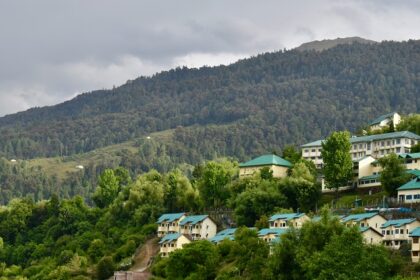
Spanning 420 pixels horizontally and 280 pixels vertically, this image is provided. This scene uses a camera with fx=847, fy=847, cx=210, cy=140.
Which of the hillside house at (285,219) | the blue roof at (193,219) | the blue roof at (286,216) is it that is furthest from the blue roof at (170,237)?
the blue roof at (286,216)

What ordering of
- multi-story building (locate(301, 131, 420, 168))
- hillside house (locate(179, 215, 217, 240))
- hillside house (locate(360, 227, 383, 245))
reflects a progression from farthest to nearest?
multi-story building (locate(301, 131, 420, 168)), hillside house (locate(179, 215, 217, 240)), hillside house (locate(360, 227, 383, 245))

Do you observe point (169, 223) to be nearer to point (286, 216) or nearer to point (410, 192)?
point (286, 216)

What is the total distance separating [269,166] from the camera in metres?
123

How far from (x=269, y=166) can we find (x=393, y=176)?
26.1 meters

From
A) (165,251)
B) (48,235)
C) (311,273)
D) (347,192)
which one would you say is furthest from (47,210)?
(311,273)

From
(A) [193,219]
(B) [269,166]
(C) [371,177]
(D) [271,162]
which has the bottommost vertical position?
(A) [193,219]

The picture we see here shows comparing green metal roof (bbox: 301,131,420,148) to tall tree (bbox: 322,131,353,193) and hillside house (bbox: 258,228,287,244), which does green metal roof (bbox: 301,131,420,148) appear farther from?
hillside house (bbox: 258,228,287,244)

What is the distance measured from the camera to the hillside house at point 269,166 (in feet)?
403

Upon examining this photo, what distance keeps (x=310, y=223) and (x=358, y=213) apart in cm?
1451

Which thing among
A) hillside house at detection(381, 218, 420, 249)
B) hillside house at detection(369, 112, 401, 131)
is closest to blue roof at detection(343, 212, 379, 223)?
hillside house at detection(381, 218, 420, 249)

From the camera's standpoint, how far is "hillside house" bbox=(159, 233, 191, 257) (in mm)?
106750

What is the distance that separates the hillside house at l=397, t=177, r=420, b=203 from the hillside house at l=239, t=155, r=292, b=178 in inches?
1068

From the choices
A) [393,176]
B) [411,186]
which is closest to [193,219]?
[393,176]

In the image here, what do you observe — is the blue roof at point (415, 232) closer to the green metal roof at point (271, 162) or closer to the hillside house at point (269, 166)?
the hillside house at point (269, 166)
